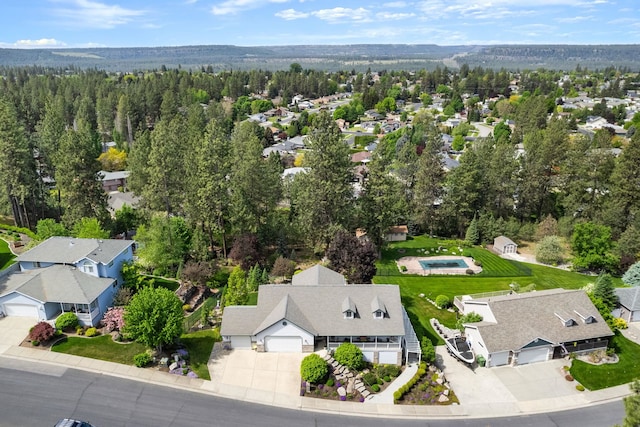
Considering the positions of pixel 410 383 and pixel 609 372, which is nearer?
pixel 410 383

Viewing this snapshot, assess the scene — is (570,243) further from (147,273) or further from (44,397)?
(44,397)

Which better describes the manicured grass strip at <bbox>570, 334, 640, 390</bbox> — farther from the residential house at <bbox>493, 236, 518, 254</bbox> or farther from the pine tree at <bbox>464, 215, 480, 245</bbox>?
the pine tree at <bbox>464, 215, 480, 245</bbox>

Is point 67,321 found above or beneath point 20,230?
beneath

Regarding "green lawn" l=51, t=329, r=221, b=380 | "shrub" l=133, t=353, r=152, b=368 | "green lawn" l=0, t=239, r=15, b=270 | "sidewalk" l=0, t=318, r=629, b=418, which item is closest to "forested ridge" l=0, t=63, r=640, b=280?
"green lawn" l=0, t=239, r=15, b=270

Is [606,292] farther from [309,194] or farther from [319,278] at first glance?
[309,194]

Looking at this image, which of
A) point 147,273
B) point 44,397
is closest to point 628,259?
point 147,273

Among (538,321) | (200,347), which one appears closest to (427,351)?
(538,321)
